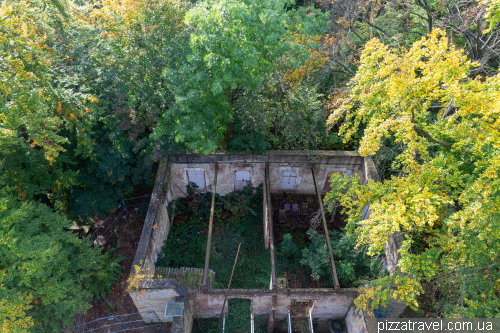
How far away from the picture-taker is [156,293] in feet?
34.5

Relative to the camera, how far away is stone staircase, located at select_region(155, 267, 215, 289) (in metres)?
12.2

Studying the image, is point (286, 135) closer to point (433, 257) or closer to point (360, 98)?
point (360, 98)

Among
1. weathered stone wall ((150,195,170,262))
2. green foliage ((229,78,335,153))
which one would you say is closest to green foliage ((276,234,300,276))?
green foliage ((229,78,335,153))

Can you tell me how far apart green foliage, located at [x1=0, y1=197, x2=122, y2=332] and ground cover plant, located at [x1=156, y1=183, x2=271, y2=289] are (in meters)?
3.53

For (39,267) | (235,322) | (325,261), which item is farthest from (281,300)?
(39,267)

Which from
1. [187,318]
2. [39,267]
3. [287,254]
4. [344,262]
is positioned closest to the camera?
[39,267]

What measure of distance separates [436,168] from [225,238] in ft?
31.2

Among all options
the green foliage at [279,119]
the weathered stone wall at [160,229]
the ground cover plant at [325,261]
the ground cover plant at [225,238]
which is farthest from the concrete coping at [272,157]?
the ground cover plant at [325,261]

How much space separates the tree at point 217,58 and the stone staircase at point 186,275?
208 inches

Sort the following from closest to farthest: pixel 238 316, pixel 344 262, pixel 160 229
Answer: pixel 238 316, pixel 344 262, pixel 160 229

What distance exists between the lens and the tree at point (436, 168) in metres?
8.35

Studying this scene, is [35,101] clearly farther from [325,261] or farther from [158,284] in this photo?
[325,261]

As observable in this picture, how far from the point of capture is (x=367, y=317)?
1038 centimetres

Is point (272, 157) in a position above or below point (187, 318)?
above
